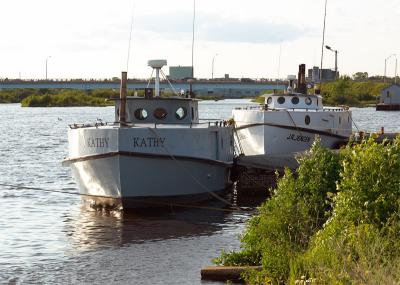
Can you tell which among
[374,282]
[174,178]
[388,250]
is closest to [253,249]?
[388,250]

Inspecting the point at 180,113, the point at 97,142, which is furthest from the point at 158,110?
the point at 97,142

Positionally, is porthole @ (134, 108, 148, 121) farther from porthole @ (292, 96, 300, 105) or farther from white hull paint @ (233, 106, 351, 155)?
porthole @ (292, 96, 300, 105)

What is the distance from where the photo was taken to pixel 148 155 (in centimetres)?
2673

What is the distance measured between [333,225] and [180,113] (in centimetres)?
1589

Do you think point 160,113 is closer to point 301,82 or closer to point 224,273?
point 224,273

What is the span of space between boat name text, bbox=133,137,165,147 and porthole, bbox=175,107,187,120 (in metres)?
3.31

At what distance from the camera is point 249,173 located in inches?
1342

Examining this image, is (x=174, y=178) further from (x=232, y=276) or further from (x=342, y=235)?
(x=342, y=235)

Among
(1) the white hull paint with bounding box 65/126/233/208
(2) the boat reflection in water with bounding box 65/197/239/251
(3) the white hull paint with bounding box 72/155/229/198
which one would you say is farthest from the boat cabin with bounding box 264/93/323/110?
(3) the white hull paint with bounding box 72/155/229/198

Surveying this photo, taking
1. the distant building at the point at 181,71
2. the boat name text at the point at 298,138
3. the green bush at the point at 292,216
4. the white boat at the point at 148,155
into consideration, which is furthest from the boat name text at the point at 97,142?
the distant building at the point at 181,71

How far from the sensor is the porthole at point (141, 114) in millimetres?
29953

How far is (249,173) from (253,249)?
16563mm

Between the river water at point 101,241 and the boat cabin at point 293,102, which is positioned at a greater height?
the boat cabin at point 293,102

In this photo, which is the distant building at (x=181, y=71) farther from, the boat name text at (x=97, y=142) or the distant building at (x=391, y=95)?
the distant building at (x=391, y=95)
